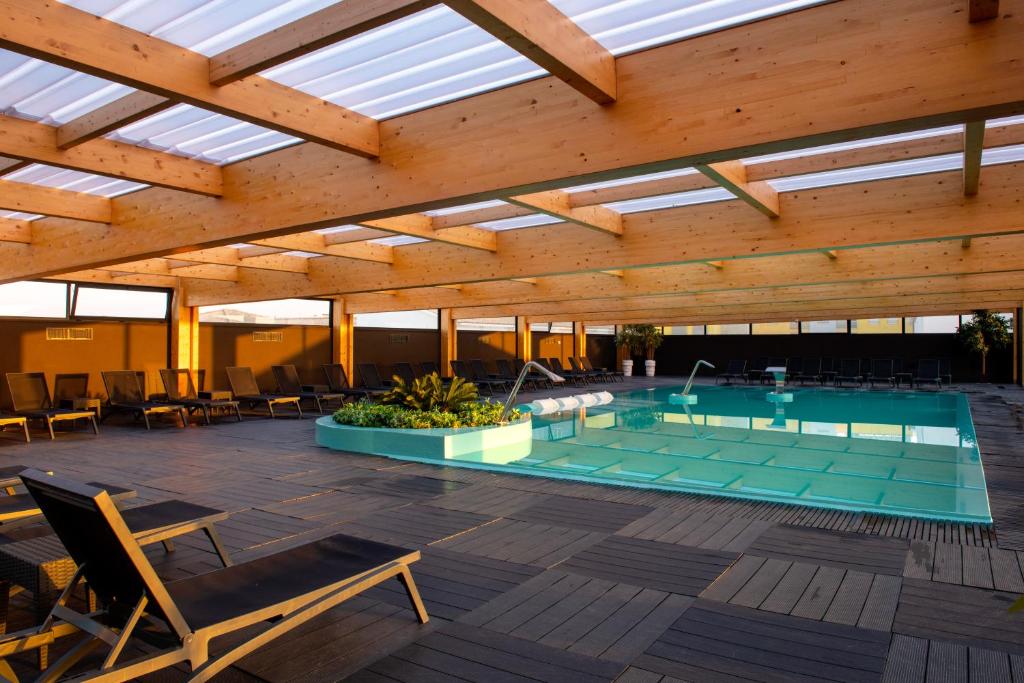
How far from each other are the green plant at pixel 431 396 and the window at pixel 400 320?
7.75 m

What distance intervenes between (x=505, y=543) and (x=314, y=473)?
298 centimetres

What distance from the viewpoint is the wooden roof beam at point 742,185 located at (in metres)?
5.45

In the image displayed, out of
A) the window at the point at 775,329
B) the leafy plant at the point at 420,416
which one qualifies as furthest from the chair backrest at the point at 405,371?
the window at the point at 775,329

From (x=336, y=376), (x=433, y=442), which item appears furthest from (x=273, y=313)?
(x=433, y=442)

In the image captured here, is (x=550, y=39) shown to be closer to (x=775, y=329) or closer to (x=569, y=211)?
(x=569, y=211)

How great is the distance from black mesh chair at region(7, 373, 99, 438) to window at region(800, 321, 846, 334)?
22771mm

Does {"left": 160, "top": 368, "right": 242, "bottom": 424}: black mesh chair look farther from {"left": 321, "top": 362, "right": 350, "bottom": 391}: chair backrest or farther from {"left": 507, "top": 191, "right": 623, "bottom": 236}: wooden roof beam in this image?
{"left": 507, "top": 191, "right": 623, "bottom": 236}: wooden roof beam

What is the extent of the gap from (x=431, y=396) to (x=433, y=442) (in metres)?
1.66

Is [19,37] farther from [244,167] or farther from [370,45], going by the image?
[244,167]

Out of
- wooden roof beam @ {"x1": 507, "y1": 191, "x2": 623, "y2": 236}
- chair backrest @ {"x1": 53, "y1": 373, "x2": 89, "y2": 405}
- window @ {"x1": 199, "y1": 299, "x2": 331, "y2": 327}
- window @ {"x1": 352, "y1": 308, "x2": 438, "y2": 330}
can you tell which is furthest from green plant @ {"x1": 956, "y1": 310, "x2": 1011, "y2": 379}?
chair backrest @ {"x1": 53, "y1": 373, "x2": 89, "y2": 405}

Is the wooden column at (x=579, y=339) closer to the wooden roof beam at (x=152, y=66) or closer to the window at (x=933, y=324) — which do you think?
the window at (x=933, y=324)

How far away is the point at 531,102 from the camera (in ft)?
15.2

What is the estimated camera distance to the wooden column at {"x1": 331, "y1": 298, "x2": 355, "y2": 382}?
1633 cm

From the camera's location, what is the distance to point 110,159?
539 centimetres
